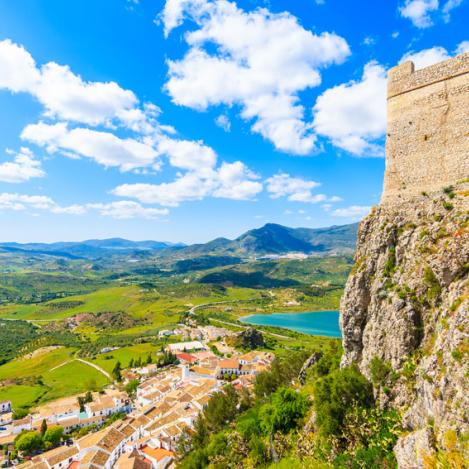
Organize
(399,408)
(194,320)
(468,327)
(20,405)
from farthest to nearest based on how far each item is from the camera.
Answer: (194,320)
(20,405)
(399,408)
(468,327)

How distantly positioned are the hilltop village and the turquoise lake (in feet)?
156

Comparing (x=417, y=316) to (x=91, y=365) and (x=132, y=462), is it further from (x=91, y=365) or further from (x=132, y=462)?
(x=91, y=365)

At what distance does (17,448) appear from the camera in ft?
157

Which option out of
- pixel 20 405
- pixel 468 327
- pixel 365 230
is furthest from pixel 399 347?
pixel 20 405

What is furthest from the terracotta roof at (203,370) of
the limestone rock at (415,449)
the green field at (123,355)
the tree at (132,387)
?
the limestone rock at (415,449)

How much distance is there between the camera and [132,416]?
2188 inches

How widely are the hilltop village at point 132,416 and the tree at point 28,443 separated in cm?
104

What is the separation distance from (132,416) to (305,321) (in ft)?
350

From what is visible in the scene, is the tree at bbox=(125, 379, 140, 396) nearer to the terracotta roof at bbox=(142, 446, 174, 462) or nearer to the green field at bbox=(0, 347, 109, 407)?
the green field at bbox=(0, 347, 109, 407)

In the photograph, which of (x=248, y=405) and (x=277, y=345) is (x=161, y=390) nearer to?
(x=248, y=405)

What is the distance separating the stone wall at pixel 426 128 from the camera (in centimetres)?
2070

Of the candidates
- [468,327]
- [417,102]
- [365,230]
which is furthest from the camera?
[365,230]

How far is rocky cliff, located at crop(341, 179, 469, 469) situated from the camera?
48.5 ft

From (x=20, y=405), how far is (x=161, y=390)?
33.1 m
